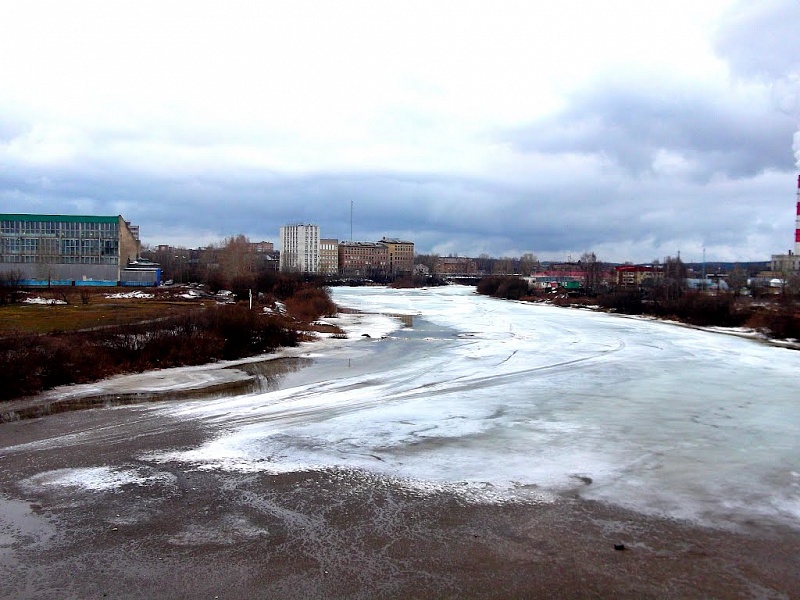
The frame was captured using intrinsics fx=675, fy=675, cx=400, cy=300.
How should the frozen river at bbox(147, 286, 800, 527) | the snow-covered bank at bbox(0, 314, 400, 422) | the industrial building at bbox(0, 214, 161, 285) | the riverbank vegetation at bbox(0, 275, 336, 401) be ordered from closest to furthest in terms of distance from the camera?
the frozen river at bbox(147, 286, 800, 527) → the snow-covered bank at bbox(0, 314, 400, 422) → the riverbank vegetation at bbox(0, 275, 336, 401) → the industrial building at bbox(0, 214, 161, 285)

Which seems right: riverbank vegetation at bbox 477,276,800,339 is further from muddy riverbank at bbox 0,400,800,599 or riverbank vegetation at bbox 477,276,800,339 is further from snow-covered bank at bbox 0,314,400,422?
muddy riverbank at bbox 0,400,800,599

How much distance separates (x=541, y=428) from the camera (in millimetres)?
12234

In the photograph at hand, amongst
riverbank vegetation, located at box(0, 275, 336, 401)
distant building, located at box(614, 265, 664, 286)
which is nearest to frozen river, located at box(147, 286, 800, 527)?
riverbank vegetation, located at box(0, 275, 336, 401)

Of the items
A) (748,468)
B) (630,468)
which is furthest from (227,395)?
(748,468)

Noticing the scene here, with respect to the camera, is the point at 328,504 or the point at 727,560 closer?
the point at 727,560

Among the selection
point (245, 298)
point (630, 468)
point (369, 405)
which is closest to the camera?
point (630, 468)

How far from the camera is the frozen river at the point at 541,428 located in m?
8.62

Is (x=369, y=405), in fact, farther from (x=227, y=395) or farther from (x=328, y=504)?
(x=328, y=504)

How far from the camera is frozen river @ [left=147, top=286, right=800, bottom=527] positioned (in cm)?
862

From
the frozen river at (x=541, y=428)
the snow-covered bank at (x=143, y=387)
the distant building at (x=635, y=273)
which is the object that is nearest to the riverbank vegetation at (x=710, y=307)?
the frozen river at (x=541, y=428)

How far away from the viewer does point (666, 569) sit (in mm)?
5996

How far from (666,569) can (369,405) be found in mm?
8899

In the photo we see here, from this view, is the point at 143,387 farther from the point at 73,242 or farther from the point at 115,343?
the point at 73,242

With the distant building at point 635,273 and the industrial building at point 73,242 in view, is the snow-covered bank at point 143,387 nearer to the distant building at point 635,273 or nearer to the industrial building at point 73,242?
the industrial building at point 73,242
